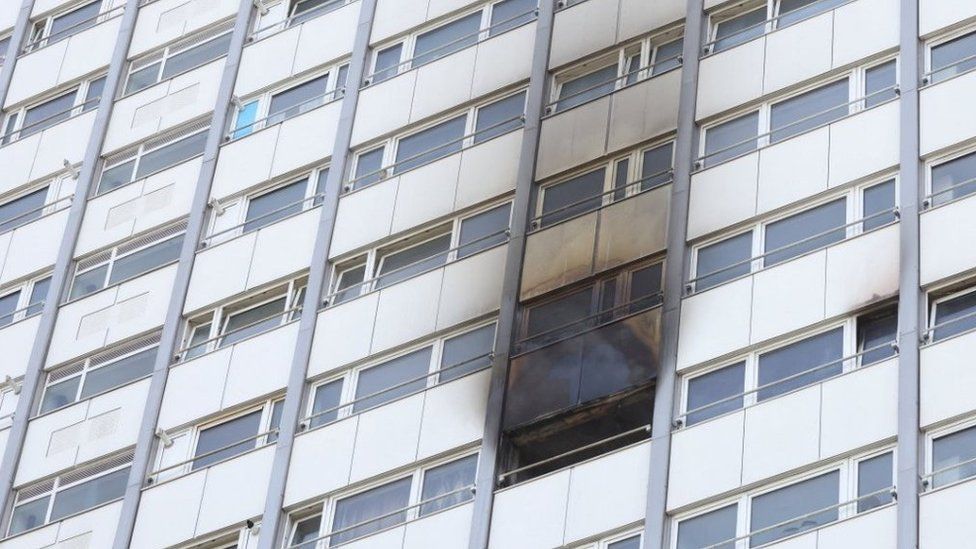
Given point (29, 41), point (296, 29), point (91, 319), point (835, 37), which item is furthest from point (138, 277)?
point (835, 37)

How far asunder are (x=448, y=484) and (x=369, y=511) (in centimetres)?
146

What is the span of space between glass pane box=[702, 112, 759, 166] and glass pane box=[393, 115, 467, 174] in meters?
5.16

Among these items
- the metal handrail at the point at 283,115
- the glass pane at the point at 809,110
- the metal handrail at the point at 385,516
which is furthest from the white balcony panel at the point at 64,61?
Answer: the glass pane at the point at 809,110

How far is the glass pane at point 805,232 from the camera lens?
3803 centimetres

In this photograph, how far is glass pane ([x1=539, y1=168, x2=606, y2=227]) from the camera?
41156mm

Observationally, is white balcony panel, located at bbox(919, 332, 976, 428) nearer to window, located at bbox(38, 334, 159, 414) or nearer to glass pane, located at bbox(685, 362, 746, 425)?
glass pane, located at bbox(685, 362, 746, 425)

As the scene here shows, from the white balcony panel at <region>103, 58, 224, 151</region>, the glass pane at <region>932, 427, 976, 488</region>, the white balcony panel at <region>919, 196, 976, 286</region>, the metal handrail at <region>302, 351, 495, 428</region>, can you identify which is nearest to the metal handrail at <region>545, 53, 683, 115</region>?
the metal handrail at <region>302, 351, 495, 428</region>

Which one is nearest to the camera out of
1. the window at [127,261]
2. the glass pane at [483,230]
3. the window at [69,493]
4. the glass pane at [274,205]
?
the glass pane at [483,230]

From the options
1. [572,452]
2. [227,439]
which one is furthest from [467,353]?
[227,439]

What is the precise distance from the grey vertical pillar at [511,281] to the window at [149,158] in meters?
7.68

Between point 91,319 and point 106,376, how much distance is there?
5.14 feet

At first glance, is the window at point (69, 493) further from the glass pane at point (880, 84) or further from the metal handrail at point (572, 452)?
the glass pane at point (880, 84)

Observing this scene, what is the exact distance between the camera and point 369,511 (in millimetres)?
39375

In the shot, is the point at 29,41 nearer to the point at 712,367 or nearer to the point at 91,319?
the point at 91,319
